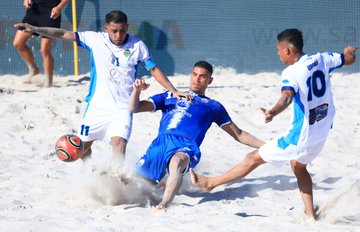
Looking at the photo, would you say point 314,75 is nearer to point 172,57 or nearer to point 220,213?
point 220,213

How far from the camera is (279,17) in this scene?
1318cm

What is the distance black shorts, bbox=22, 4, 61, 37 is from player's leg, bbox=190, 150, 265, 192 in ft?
16.7

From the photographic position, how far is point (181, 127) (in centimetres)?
700

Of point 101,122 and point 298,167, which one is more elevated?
point 101,122

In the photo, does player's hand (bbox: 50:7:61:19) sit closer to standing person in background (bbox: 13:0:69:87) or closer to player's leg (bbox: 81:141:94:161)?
standing person in background (bbox: 13:0:69:87)

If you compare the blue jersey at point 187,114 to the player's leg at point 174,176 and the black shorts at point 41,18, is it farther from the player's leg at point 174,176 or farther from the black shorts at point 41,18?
the black shorts at point 41,18

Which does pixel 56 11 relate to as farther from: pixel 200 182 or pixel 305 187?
pixel 305 187

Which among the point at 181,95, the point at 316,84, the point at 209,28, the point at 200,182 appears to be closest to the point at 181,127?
the point at 181,95

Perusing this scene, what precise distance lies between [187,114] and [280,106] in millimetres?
1517

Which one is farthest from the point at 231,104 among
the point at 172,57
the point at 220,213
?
the point at 220,213

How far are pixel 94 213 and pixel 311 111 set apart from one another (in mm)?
1882

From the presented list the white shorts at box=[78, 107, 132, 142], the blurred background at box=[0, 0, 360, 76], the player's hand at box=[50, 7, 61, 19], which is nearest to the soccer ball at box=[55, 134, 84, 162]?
the white shorts at box=[78, 107, 132, 142]

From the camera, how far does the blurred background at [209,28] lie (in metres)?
12.6

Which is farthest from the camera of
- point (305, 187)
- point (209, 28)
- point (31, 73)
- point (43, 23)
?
point (209, 28)
